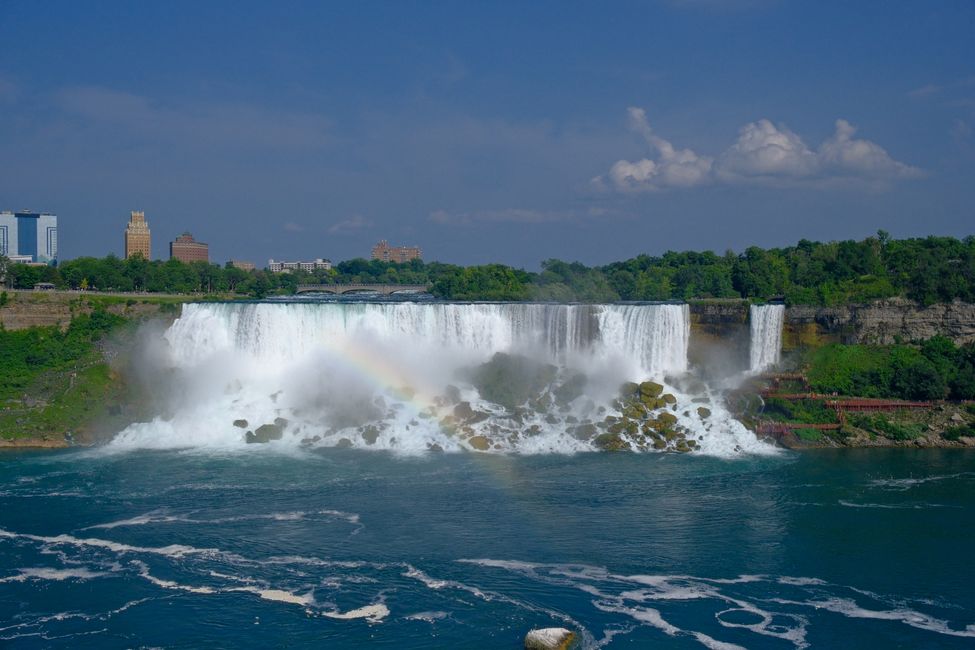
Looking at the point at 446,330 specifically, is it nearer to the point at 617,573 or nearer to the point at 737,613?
the point at 617,573

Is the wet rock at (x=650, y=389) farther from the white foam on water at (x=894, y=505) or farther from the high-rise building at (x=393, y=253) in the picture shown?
the high-rise building at (x=393, y=253)

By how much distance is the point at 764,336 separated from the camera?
37.5 m

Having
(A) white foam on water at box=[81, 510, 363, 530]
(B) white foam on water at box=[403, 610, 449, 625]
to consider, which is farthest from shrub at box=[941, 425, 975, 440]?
(B) white foam on water at box=[403, 610, 449, 625]

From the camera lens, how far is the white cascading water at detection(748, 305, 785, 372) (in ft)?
123

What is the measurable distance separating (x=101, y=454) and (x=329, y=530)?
12757 millimetres

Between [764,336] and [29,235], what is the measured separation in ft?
605

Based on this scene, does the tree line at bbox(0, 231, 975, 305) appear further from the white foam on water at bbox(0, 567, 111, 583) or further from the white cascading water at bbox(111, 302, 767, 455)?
the white foam on water at bbox(0, 567, 111, 583)

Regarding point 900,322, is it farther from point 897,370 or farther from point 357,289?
point 357,289

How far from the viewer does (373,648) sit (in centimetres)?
1595

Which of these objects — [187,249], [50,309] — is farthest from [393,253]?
[50,309]

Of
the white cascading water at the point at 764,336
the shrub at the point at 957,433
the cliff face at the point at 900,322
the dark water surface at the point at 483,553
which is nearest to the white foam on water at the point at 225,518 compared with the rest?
the dark water surface at the point at 483,553

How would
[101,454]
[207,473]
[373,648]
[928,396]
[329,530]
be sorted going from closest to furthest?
1. [373,648]
2. [329,530]
3. [207,473]
4. [101,454]
5. [928,396]

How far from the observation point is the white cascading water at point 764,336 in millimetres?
37438

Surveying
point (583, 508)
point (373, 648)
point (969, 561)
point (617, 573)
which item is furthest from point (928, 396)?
point (373, 648)
